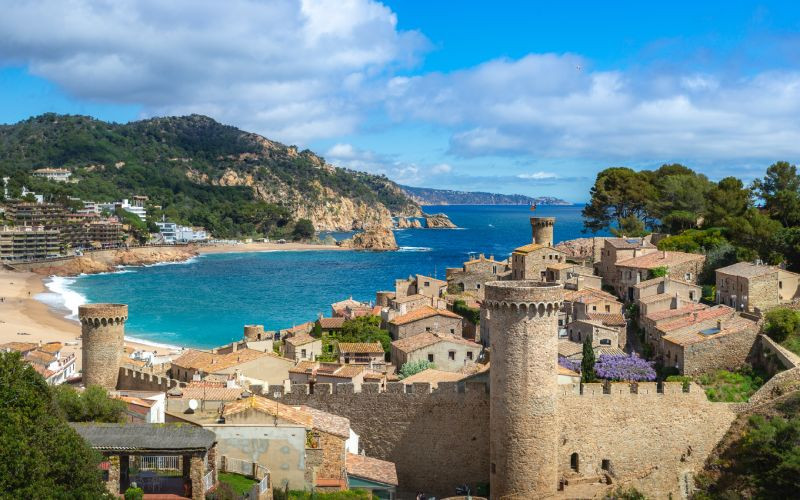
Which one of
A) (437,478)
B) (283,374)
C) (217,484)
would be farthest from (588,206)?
(217,484)

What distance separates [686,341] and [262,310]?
146 feet

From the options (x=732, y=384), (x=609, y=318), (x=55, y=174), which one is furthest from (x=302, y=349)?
(x=55, y=174)

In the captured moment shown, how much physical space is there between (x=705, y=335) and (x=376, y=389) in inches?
483

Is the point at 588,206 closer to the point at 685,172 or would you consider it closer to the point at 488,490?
the point at 685,172

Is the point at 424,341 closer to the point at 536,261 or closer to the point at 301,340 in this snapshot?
the point at 301,340

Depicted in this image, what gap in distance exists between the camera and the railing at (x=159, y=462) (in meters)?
13.3

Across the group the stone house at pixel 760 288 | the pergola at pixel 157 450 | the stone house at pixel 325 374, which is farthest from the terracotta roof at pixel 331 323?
the pergola at pixel 157 450

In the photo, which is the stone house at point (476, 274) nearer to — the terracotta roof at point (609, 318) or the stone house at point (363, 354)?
the terracotta roof at point (609, 318)

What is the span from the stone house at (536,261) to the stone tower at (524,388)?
20.6m

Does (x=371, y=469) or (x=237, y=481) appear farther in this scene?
(x=371, y=469)

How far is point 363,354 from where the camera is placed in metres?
29.1

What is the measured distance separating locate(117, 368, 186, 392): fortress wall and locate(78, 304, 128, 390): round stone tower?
186 millimetres

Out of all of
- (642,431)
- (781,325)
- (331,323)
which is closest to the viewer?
(642,431)

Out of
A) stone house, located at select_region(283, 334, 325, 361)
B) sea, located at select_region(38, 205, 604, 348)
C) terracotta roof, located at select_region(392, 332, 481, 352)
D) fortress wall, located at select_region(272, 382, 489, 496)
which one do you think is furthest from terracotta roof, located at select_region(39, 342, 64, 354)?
fortress wall, located at select_region(272, 382, 489, 496)
